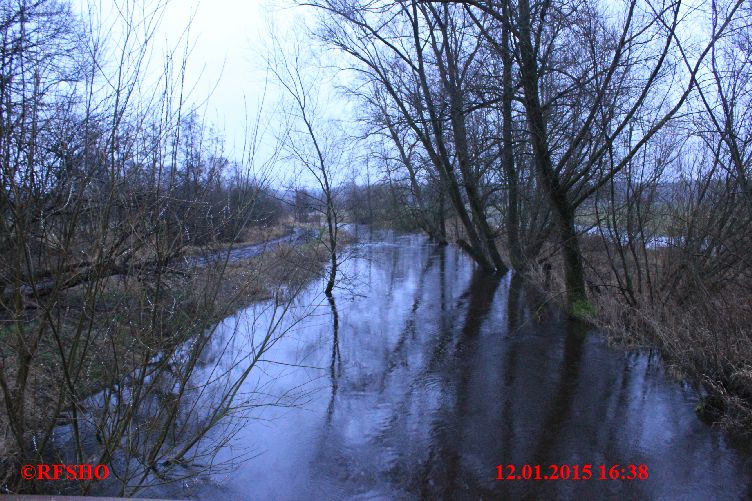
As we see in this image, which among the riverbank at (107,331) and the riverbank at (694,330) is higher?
the riverbank at (107,331)

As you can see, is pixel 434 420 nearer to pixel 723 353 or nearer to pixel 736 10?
pixel 723 353

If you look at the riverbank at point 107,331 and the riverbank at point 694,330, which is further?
the riverbank at point 694,330

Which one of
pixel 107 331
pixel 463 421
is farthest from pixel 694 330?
pixel 107 331

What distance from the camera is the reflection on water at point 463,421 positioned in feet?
16.6

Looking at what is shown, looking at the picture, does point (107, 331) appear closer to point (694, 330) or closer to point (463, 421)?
point (463, 421)

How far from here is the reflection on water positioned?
199 inches

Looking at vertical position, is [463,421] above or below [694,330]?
below

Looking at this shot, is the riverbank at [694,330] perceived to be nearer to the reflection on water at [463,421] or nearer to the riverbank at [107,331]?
the reflection on water at [463,421]

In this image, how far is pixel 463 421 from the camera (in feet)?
21.1

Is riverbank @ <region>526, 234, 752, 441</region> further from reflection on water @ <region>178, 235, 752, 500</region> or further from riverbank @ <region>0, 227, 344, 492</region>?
riverbank @ <region>0, 227, 344, 492</region>

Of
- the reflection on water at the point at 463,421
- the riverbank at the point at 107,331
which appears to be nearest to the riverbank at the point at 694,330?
the reflection on water at the point at 463,421

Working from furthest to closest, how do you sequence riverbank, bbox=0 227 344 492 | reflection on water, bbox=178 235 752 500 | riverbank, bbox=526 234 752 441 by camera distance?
riverbank, bbox=526 234 752 441 → reflection on water, bbox=178 235 752 500 → riverbank, bbox=0 227 344 492

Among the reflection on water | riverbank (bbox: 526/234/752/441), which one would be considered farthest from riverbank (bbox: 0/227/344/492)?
riverbank (bbox: 526/234/752/441)

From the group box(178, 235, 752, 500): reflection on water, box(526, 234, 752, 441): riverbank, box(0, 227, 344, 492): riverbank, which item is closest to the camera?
box(0, 227, 344, 492): riverbank
